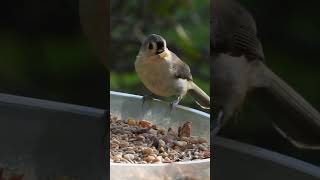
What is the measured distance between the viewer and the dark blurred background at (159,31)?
219 centimetres

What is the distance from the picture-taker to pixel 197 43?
227 centimetres

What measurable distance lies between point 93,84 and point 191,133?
17.5 inches

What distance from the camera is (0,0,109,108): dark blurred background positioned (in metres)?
1.48

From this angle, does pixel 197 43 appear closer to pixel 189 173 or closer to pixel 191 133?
pixel 191 133

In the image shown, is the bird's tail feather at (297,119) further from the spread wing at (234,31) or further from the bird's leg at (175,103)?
the bird's leg at (175,103)

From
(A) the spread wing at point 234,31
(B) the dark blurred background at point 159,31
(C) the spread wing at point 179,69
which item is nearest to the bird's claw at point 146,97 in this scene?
(C) the spread wing at point 179,69

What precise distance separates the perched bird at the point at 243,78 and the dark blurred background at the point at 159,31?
0.71 meters

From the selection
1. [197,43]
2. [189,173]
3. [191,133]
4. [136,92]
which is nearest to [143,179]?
[189,173]

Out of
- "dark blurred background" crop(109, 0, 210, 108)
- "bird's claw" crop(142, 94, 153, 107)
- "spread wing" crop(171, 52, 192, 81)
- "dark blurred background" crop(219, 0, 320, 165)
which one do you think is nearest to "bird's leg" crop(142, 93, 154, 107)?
"bird's claw" crop(142, 94, 153, 107)

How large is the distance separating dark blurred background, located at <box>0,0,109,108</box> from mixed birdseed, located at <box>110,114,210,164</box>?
0.28 metres

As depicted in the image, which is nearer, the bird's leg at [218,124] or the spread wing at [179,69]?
the bird's leg at [218,124]

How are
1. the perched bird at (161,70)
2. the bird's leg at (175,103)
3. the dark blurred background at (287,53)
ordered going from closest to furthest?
the dark blurred background at (287,53) < the perched bird at (161,70) < the bird's leg at (175,103)

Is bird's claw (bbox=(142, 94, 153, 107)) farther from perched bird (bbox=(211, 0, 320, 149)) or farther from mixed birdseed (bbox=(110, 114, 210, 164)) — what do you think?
perched bird (bbox=(211, 0, 320, 149))

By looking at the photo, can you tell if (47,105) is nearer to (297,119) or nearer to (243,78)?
(243,78)
